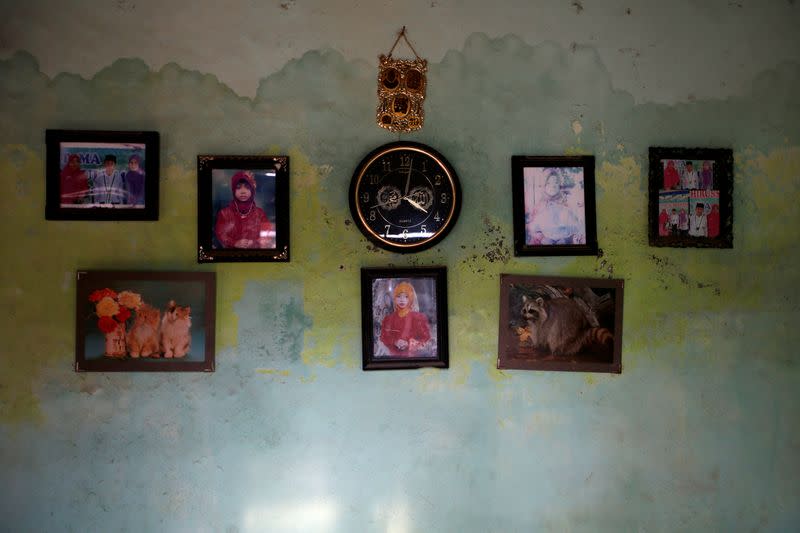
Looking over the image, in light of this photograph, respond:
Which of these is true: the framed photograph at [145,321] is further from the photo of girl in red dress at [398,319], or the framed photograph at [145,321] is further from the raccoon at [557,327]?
the raccoon at [557,327]

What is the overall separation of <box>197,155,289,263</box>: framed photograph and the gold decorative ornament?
1.79 ft

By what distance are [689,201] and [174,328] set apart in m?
2.57

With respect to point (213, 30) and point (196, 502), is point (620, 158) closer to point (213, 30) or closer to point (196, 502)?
point (213, 30)

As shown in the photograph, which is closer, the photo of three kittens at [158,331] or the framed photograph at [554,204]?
the photo of three kittens at [158,331]

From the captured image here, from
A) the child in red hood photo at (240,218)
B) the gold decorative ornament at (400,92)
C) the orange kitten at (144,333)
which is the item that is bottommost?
the orange kitten at (144,333)

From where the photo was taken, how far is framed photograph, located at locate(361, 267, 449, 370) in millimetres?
2906

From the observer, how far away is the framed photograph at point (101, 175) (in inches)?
112

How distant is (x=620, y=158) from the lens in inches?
118

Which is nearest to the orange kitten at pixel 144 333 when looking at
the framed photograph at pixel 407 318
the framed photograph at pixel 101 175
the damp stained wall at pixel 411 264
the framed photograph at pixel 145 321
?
the framed photograph at pixel 145 321

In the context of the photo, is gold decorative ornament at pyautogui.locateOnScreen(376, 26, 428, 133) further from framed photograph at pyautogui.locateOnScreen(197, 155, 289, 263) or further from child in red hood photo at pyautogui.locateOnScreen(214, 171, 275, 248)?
child in red hood photo at pyautogui.locateOnScreen(214, 171, 275, 248)

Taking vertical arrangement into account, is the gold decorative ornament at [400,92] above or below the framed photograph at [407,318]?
above

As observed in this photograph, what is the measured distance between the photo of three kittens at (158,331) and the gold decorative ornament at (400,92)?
1.33 meters

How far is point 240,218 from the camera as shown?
2.89 m

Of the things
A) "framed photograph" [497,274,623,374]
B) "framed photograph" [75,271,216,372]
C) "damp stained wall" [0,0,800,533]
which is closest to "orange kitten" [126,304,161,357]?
Answer: "framed photograph" [75,271,216,372]
